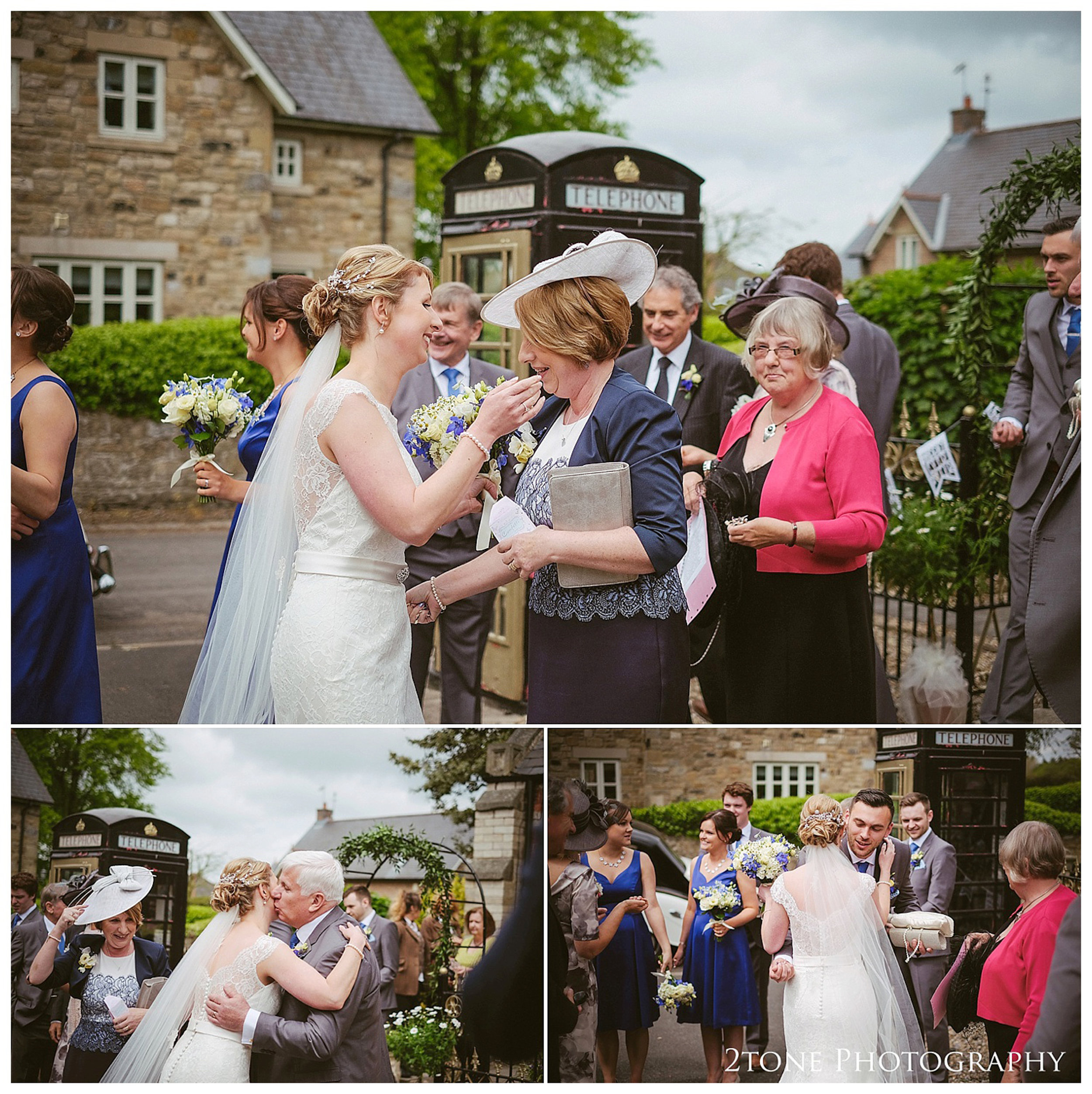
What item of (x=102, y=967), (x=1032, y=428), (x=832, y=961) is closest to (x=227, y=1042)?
(x=102, y=967)

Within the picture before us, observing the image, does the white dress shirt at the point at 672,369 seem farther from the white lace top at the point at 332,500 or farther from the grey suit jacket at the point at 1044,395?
the white lace top at the point at 332,500

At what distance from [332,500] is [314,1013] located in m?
1.60

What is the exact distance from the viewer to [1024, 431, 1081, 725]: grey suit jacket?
4211mm

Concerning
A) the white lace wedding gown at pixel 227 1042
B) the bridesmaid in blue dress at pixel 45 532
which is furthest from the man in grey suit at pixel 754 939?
the bridesmaid in blue dress at pixel 45 532

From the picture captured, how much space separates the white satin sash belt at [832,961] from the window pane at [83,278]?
51.8 feet

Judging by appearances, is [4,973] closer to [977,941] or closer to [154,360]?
[977,941]

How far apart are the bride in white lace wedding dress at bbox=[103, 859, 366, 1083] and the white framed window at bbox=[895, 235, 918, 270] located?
2983cm

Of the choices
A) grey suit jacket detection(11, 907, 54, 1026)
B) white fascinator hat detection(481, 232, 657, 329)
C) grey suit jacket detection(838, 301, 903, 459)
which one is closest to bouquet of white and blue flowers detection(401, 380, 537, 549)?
white fascinator hat detection(481, 232, 657, 329)

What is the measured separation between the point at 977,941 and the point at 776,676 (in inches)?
41.5

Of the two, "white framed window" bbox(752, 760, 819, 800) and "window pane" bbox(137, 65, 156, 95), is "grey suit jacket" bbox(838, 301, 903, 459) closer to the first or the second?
"white framed window" bbox(752, 760, 819, 800)

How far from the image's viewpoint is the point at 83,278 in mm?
16516

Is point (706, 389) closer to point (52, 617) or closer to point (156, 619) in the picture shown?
point (52, 617)

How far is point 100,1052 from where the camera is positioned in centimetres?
358

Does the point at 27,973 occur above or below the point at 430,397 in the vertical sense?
below
